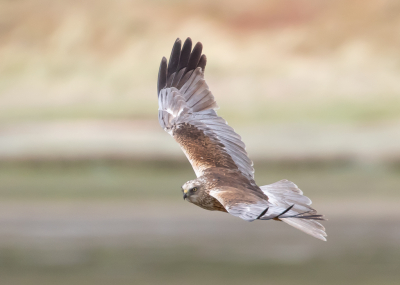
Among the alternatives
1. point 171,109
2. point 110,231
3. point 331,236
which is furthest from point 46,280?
point 171,109

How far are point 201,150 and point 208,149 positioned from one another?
0.23 feet

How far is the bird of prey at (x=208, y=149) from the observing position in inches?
209

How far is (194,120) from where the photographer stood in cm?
659

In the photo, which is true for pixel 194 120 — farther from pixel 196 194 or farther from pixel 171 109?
pixel 196 194

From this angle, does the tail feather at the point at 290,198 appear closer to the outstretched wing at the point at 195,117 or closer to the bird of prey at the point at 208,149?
the bird of prey at the point at 208,149

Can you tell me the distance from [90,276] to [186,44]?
26.4 m

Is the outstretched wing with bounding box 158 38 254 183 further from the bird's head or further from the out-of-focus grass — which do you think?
the out-of-focus grass

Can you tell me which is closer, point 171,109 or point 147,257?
point 171,109

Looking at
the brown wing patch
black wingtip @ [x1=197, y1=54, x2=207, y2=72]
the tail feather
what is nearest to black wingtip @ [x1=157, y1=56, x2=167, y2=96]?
black wingtip @ [x1=197, y1=54, x2=207, y2=72]

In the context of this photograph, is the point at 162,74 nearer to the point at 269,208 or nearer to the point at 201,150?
the point at 201,150

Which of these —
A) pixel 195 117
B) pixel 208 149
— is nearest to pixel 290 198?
pixel 208 149

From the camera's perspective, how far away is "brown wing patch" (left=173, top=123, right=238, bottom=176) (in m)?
6.19

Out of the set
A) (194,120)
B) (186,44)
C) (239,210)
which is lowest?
(239,210)

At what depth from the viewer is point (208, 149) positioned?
6.28 meters
